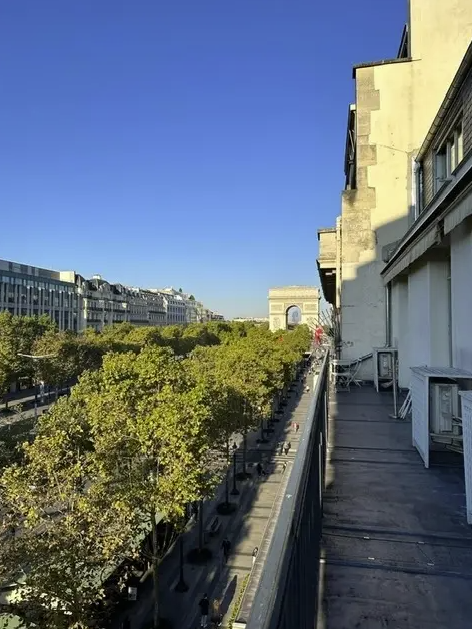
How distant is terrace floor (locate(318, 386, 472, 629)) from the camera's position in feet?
8.64

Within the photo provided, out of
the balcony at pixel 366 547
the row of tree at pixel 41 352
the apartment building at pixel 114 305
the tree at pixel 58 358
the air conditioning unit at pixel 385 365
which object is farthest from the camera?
the apartment building at pixel 114 305

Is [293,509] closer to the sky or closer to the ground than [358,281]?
closer to the ground

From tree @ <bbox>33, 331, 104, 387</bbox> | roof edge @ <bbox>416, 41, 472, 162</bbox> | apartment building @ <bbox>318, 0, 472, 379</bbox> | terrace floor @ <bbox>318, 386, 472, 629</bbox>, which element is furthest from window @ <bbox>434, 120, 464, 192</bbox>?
tree @ <bbox>33, 331, 104, 387</bbox>

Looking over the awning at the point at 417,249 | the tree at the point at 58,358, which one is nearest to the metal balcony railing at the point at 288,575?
the awning at the point at 417,249

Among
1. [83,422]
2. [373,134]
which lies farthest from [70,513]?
[373,134]

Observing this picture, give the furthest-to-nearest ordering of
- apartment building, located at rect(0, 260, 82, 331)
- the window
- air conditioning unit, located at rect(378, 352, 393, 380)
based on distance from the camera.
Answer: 1. apartment building, located at rect(0, 260, 82, 331)
2. air conditioning unit, located at rect(378, 352, 393, 380)
3. the window

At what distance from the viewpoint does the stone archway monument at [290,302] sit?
107 m

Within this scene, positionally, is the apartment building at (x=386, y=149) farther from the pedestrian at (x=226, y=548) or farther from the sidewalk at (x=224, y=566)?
the pedestrian at (x=226, y=548)

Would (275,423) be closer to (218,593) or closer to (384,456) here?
(218,593)

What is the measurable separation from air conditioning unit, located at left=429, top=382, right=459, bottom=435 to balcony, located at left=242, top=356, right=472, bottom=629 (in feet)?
1.49

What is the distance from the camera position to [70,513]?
11.3 m

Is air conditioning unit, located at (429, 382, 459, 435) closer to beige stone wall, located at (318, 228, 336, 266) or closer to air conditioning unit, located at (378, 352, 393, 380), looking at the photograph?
air conditioning unit, located at (378, 352, 393, 380)

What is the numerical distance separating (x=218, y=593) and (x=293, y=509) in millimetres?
16493

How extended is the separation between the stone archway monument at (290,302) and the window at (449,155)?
9888cm
